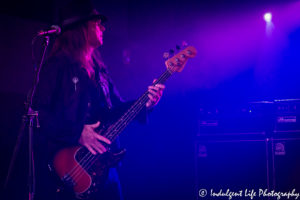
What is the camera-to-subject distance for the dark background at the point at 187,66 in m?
4.01

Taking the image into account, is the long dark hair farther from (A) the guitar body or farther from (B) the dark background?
(B) the dark background

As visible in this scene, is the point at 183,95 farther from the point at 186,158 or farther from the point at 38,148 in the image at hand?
the point at 38,148

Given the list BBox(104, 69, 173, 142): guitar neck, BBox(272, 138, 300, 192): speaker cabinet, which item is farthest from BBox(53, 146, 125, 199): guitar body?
BBox(272, 138, 300, 192): speaker cabinet

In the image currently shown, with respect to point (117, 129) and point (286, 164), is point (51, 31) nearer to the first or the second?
point (117, 129)

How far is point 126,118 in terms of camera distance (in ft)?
7.36

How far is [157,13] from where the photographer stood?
14.9 ft

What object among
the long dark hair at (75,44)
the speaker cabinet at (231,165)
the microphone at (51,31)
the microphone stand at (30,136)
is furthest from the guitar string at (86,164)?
the speaker cabinet at (231,165)

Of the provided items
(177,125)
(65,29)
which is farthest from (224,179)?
(65,29)

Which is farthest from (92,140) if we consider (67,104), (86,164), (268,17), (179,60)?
(268,17)

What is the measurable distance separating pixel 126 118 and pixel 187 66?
2.46 m

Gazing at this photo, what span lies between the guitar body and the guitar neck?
0.16 meters

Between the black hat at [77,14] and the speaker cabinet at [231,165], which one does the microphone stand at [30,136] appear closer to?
the black hat at [77,14]

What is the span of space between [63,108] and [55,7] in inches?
64.7

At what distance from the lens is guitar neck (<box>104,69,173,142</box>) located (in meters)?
2.14
